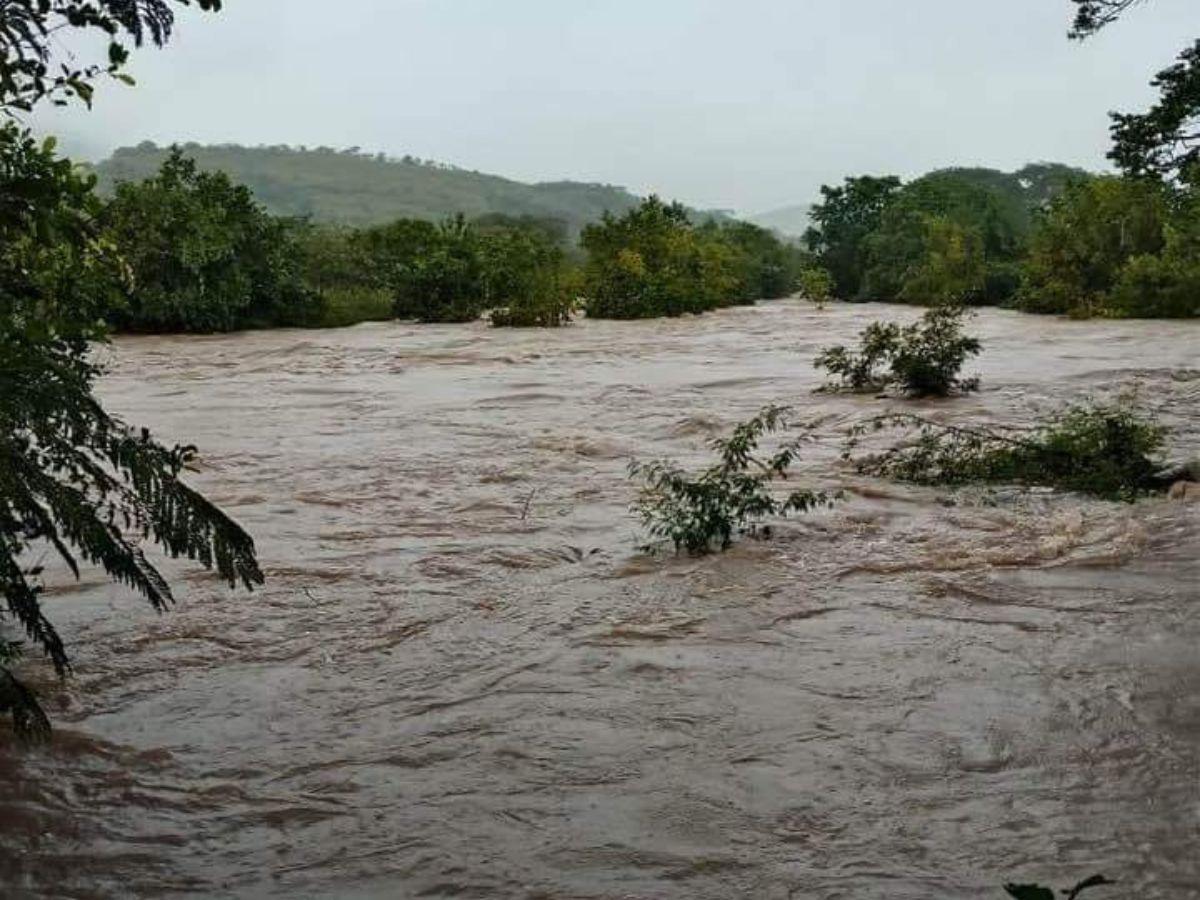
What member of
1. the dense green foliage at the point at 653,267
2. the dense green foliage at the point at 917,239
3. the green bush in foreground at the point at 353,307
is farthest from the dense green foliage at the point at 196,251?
the dense green foliage at the point at 917,239

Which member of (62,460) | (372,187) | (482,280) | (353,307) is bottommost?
(62,460)

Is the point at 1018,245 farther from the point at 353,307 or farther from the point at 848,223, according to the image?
the point at 353,307

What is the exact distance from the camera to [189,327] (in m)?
25.7

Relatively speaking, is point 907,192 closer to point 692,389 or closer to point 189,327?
point 189,327

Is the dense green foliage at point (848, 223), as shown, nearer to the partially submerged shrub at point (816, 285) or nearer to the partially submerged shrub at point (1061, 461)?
the partially submerged shrub at point (816, 285)

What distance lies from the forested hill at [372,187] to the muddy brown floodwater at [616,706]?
3586 inches

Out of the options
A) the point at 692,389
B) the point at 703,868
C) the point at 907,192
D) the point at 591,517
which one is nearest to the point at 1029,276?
the point at 907,192

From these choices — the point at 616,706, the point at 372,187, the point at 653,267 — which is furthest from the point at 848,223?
the point at 372,187

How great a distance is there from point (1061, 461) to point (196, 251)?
64.1 feet

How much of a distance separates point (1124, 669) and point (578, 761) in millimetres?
2334

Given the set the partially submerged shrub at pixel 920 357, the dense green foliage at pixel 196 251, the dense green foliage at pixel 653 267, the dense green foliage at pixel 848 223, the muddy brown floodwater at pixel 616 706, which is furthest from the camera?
the dense green foliage at pixel 848 223

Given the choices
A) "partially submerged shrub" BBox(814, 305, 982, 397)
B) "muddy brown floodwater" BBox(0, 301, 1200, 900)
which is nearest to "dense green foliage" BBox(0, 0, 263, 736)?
"muddy brown floodwater" BBox(0, 301, 1200, 900)

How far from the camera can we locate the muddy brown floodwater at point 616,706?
135 inches

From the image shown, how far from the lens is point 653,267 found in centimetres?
3347
